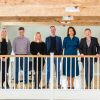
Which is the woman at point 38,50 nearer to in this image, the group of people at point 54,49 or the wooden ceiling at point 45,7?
the group of people at point 54,49

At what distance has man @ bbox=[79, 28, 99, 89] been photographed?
24.7 ft

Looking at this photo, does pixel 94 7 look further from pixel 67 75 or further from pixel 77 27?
pixel 77 27

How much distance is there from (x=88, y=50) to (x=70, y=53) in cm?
35

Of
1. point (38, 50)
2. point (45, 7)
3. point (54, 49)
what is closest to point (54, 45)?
point (54, 49)

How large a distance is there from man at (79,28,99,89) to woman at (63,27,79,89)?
0.44ft

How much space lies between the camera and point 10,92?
23.7ft

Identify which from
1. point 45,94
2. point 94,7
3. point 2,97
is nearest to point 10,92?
point 2,97

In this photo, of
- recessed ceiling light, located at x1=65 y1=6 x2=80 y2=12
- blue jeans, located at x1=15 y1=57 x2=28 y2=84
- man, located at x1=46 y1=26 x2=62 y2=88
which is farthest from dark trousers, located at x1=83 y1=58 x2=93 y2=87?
blue jeans, located at x1=15 y1=57 x2=28 y2=84

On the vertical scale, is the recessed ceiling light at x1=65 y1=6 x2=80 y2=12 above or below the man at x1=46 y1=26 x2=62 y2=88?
above

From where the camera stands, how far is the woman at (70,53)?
7.50 m

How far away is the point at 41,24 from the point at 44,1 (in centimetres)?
578

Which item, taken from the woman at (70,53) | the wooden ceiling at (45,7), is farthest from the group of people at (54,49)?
the wooden ceiling at (45,7)

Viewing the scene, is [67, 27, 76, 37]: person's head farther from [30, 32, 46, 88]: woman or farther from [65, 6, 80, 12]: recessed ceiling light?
[30, 32, 46, 88]: woman

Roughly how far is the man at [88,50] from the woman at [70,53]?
13 cm
